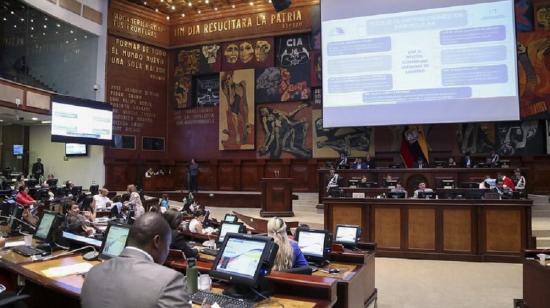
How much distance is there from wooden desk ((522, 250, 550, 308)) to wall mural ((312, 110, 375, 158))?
9.87 m

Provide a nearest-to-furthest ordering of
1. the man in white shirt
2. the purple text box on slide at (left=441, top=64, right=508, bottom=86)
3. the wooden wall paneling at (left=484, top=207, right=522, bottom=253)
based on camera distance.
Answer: the wooden wall paneling at (left=484, top=207, right=522, bottom=253) < the man in white shirt < the purple text box on slide at (left=441, top=64, right=508, bottom=86)

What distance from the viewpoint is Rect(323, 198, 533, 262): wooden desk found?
6.99 m

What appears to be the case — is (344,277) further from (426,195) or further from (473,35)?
(473,35)

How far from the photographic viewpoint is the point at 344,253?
4246 mm

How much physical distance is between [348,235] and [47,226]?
3.22m

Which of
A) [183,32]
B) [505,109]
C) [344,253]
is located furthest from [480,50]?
[183,32]

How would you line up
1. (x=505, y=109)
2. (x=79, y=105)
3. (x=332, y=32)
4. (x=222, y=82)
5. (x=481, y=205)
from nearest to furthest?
(x=481, y=205)
(x=505, y=109)
(x=332, y=32)
(x=79, y=105)
(x=222, y=82)

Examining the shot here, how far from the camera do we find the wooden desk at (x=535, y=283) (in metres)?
3.67

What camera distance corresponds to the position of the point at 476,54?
34.0 ft

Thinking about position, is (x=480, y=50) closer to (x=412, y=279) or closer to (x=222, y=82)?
(x=412, y=279)

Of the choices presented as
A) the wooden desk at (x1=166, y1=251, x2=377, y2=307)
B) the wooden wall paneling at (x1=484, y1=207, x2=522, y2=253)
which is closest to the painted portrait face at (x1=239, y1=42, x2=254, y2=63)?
the wooden wall paneling at (x1=484, y1=207, x2=522, y2=253)

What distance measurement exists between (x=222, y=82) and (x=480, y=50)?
9.06 m

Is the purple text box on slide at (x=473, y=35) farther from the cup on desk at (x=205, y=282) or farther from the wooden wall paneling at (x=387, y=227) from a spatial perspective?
A: the cup on desk at (x=205, y=282)

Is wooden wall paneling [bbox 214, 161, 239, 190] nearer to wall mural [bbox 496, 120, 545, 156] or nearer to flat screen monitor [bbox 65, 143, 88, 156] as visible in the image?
→ flat screen monitor [bbox 65, 143, 88, 156]
